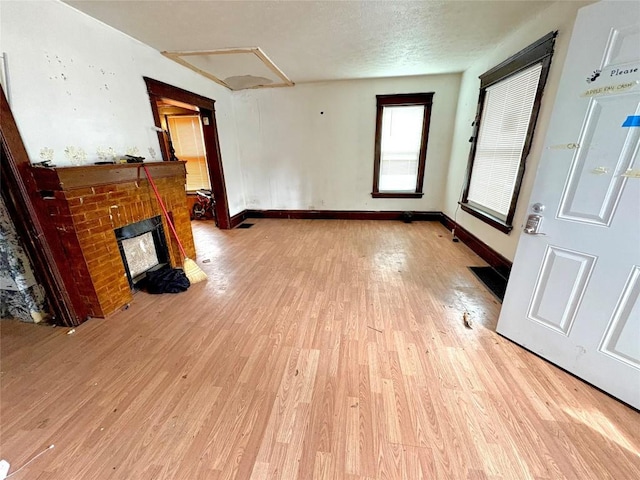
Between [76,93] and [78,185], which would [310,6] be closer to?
[76,93]

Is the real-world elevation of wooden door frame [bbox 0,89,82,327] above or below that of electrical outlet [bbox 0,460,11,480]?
above

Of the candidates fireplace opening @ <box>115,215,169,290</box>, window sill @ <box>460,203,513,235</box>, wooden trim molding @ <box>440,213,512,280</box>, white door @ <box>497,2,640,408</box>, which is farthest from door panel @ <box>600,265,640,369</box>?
fireplace opening @ <box>115,215,169,290</box>

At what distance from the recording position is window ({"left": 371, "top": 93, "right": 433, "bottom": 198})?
14.5 ft

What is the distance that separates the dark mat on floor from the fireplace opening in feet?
11.8

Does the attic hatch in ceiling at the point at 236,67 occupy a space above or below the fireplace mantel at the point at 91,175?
above

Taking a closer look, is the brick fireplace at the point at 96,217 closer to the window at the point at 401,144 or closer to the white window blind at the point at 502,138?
the window at the point at 401,144

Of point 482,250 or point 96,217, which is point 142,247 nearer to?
point 96,217

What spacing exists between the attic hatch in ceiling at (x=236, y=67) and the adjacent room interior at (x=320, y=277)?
5 cm

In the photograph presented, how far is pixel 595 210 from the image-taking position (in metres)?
1.35

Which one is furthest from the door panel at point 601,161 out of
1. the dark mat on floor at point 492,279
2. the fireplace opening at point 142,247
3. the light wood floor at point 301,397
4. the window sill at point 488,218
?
the fireplace opening at point 142,247

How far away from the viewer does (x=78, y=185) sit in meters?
1.91

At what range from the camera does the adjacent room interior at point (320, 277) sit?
1.22 meters

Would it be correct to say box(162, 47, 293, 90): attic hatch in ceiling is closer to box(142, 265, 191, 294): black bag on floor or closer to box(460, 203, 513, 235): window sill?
box(142, 265, 191, 294): black bag on floor

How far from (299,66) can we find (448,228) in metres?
3.53
